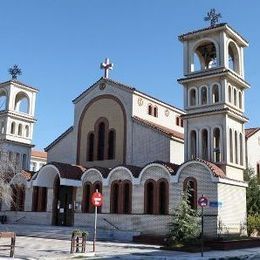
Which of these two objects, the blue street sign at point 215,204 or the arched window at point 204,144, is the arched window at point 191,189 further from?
the arched window at point 204,144

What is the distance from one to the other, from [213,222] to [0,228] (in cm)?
1784

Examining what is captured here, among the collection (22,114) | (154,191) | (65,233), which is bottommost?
(65,233)

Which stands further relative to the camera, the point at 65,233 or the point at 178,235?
the point at 65,233

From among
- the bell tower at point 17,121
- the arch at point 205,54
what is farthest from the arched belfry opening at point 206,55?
the bell tower at point 17,121

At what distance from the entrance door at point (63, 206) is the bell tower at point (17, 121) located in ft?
29.3

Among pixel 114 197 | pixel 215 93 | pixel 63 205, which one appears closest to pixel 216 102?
pixel 215 93

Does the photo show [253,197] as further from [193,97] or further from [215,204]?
[193,97]

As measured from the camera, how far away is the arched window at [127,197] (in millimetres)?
32094

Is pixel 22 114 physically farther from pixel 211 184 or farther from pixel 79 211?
pixel 211 184

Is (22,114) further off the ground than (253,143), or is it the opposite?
(22,114)

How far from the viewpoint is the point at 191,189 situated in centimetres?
2877

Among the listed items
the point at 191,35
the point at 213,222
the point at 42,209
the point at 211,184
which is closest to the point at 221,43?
the point at 191,35

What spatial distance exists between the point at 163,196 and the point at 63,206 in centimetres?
949

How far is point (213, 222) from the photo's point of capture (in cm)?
2766
